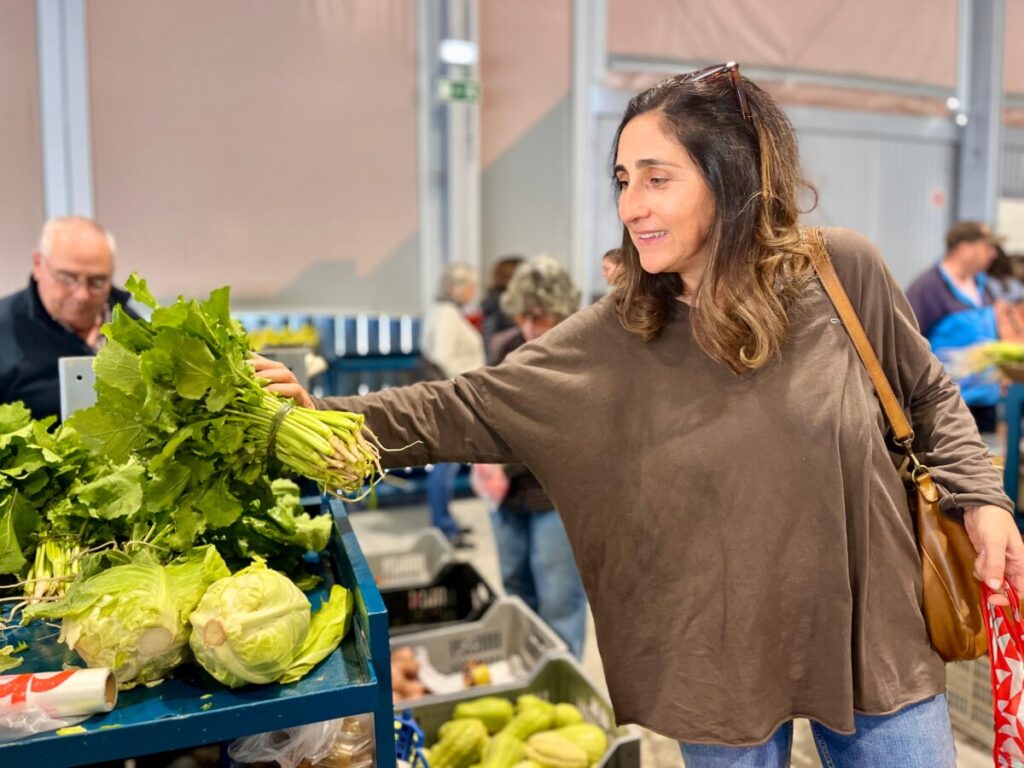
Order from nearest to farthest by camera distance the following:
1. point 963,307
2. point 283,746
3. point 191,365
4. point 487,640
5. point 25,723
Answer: point 25,723, point 191,365, point 283,746, point 487,640, point 963,307

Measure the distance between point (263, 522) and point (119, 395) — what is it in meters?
0.34

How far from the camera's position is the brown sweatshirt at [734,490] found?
54.8 inches

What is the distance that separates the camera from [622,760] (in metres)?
2.21

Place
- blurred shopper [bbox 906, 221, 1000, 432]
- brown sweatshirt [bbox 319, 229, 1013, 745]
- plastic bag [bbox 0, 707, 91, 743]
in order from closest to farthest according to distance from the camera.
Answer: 1. plastic bag [bbox 0, 707, 91, 743]
2. brown sweatshirt [bbox 319, 229, 1013, 745]
3. blurred shopper [bbox 906, 221, 1000, 432]

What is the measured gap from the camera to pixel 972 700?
2885 mm

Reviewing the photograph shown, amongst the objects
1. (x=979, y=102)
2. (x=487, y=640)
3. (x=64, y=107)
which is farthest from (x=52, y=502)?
(x=979, y=102)

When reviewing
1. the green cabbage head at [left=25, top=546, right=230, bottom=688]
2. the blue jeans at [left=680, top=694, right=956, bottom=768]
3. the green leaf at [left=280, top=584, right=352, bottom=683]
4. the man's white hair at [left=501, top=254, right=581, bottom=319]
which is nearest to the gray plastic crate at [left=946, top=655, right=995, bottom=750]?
the blue jeans at [left=680, top=694, right=956, bottom=768]

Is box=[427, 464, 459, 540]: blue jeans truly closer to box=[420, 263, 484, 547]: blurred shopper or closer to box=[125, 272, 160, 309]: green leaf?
box=[420, 263, 484, 547]: blurred shopper

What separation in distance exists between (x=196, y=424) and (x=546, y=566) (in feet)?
6.94

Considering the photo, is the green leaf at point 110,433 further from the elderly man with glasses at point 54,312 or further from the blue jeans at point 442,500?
the blue jeans at point 442,500

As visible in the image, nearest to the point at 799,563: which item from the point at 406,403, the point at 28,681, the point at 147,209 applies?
the point at 406,403

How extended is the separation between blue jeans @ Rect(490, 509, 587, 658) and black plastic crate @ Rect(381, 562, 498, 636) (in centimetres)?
13

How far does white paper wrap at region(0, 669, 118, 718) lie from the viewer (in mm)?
1012

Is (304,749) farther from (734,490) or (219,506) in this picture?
(734,490)
